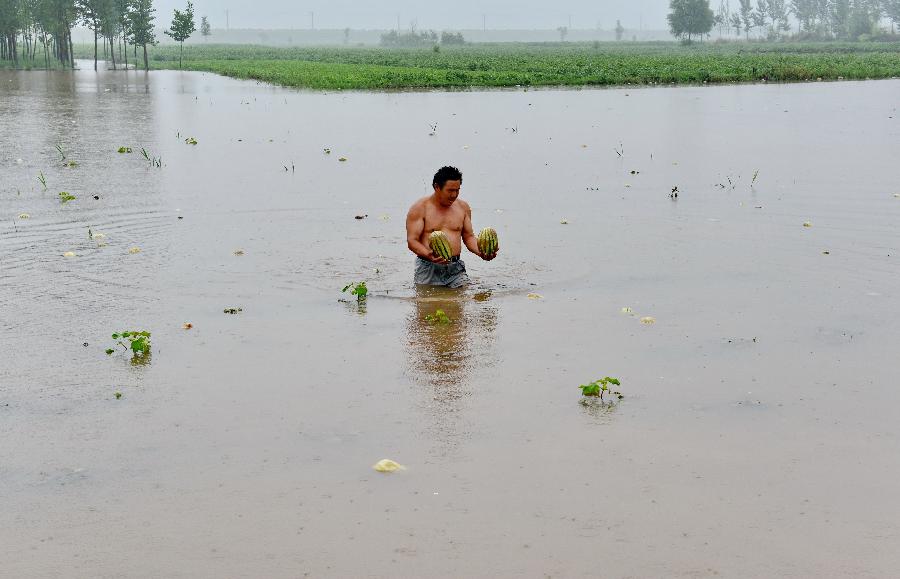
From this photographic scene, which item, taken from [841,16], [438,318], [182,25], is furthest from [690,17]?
[438,318]

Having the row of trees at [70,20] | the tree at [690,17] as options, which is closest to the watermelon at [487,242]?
the row of trees at [70,20]

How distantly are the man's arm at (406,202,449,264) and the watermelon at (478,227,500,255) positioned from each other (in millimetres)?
343

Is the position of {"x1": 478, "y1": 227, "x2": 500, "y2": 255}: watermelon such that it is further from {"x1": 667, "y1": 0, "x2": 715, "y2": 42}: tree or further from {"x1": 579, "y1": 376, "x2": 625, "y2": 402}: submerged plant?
{"x1": 667, "y1": 0, "x2": 715, "y2": 42}: tree

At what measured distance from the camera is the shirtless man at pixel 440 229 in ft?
30.6

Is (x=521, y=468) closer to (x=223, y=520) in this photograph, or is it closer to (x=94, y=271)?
(x=223, y=520)

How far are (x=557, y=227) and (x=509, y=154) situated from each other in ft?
23.8

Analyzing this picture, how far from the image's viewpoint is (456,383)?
22.6 feet

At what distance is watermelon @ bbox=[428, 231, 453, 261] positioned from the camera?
904 centimetres

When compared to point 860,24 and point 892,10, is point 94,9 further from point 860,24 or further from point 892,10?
point 892,10

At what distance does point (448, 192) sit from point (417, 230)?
42 cm

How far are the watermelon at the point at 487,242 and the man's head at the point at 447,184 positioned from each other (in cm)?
41

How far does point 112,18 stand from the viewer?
265ft

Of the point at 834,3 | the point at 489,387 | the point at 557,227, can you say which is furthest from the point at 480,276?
the point at 834,3

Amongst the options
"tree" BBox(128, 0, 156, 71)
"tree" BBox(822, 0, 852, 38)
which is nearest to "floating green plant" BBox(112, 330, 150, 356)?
"tree" BBox(128, 0, 156, 71)
